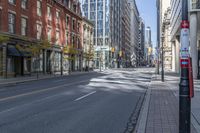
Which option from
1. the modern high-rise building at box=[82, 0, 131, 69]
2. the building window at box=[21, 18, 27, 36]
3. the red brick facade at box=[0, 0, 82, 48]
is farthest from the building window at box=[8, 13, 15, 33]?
the modern high-rise building at box=[82, 0, 131, 69]

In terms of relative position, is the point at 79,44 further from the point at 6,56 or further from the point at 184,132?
the point at 184,132

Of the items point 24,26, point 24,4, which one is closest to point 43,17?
point 24,4

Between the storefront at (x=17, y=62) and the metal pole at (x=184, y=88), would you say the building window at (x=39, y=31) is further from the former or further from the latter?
the metal pole at (x=184, y=88)

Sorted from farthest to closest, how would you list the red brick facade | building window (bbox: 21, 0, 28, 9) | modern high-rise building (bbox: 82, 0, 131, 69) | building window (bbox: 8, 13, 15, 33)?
modern high-rise building (bbox: 82, 0, 131, 69) < building window (bbox: 21, 0, 28, 9) < building window (bbox: 8, 13, 15, 33) < the red brick facade

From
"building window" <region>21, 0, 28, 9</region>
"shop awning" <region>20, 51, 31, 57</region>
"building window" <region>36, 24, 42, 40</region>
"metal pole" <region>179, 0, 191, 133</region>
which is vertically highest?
"building window" <region>21, 0, 28, 9</region>

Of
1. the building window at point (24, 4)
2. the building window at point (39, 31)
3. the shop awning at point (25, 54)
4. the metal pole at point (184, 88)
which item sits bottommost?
the metal pole at point (184, 88)

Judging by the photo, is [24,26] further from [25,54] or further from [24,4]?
[25,54]

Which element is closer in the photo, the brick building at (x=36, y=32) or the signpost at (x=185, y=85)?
the signpost at (x=185, y=85)

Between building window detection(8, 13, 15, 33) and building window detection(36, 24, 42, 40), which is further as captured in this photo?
building window detection(36, 24, 42, 40)

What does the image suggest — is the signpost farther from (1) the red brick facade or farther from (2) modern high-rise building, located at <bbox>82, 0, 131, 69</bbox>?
(2) modern high-rise building, located at <bbox>82, 0, 131, 69</bbox>

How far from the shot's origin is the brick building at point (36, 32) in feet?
116

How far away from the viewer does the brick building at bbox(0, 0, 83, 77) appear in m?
35.3

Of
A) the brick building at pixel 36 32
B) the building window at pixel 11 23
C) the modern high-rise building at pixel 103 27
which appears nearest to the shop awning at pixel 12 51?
the brick building at pixel 36 32

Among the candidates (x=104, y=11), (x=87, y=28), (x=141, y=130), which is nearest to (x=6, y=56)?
(x=141, y=130)
